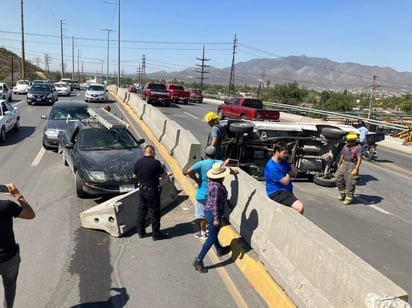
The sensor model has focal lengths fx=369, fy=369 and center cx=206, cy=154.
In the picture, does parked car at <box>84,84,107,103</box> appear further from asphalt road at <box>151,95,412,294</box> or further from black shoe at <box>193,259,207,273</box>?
black shoe at <box>193,259,207,273</box>

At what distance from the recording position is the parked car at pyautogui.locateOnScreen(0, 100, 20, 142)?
13789 mm

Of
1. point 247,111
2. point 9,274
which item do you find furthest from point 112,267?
point 247,111

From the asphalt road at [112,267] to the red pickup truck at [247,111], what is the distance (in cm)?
1581

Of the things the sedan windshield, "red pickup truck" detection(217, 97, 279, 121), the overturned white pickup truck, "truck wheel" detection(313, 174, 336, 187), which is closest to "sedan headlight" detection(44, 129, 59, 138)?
the sedan windshield

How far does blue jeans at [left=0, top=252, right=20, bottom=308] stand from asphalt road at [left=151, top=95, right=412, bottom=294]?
493 cm

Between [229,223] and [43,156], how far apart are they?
779 centimetres

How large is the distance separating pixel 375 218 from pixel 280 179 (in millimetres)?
3936

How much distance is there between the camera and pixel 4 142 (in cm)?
1384

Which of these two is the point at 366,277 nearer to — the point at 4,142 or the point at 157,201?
the point at 157,201

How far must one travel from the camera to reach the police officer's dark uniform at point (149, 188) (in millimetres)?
5941

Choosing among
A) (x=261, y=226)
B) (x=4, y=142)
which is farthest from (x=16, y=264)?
(x=4, y=142)

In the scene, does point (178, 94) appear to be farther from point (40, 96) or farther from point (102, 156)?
point (102, 156)

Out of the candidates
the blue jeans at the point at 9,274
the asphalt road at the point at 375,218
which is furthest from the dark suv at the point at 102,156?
the asphalt road at the point at 375,218

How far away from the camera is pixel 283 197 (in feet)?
18.5
